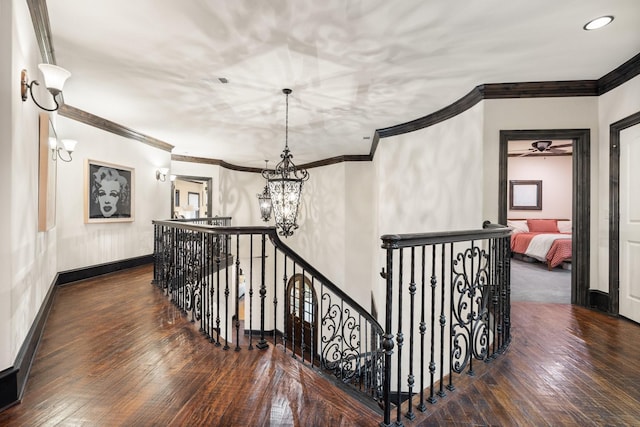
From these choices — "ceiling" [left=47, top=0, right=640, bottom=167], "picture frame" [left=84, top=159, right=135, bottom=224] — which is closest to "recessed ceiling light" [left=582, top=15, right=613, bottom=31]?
"ceiling" [left=47, top=0, right=640, bottom=167]

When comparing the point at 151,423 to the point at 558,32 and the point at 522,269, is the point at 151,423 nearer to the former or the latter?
the point at 558,32

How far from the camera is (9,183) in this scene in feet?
5.75

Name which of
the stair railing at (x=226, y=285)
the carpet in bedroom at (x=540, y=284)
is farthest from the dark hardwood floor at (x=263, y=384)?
the carpet in bedroom at (x=540, y=284)

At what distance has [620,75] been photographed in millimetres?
3172

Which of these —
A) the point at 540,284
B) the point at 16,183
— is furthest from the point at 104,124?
the point at 540,284

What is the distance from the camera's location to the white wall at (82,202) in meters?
4.50

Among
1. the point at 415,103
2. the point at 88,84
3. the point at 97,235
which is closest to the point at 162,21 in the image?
the point at 88,84

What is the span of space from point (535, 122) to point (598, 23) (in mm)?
1205

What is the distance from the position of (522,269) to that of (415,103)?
13.9 feet

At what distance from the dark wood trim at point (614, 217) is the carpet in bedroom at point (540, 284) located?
691 millimetres

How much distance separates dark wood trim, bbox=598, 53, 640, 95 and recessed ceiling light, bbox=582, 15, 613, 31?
86cm

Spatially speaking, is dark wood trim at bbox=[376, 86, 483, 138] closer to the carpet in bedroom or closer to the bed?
the bed

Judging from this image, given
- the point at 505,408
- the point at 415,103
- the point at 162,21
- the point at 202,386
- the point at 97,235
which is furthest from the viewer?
the point at 97,235

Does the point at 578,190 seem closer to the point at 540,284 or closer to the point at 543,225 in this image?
the point at 540,284
